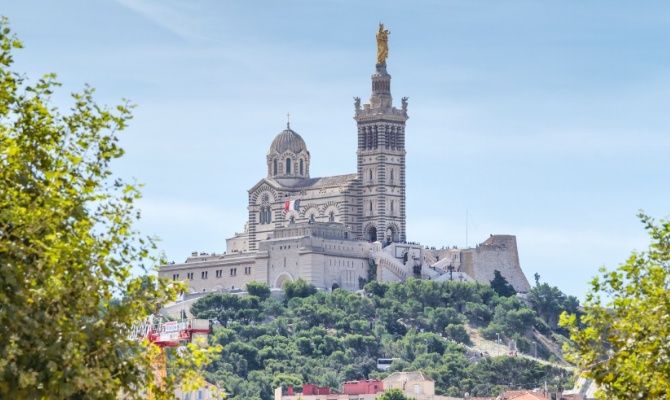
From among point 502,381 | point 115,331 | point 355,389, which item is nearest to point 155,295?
point 115,331

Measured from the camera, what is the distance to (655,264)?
4759 cm

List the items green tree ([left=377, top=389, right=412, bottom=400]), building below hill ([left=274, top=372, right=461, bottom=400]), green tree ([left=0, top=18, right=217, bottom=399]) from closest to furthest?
green tree ([left=0, top=18, right=217, bottom=399]) → green tree ([left=377, top=389, right=412, bottom=400]) → building below hill ([left=274, top=372, right=461, bottom=400])

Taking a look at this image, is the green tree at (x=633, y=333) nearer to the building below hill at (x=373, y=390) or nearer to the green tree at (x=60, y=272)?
the green tree at (x=60, y=272)

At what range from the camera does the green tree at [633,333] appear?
44156 mm

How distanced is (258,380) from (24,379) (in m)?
156

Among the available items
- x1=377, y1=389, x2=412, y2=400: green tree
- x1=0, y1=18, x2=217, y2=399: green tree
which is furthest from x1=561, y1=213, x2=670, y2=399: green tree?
x1=377, y1=389, x2=412, y2=400: green tree

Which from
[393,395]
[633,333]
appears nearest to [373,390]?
[393,395]

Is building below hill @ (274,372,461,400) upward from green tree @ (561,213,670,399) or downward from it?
upward

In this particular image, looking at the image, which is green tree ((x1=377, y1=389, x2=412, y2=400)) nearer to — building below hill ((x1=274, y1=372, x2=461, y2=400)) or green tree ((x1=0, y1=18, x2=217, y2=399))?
building below hill ((x1=274, y1=372, x2=461, y2=400))

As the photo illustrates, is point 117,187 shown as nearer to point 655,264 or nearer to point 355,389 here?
point 655,264

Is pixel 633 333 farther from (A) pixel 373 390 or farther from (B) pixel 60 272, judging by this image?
(A) pixel 373 390

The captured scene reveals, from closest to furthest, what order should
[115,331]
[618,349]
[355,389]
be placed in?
[115,331] → [618,349] → [355,389]

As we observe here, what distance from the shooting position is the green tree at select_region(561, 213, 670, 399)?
44156mm

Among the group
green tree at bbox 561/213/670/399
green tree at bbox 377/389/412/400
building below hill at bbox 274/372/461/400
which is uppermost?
building below hill at bbox 274/372/461/400
